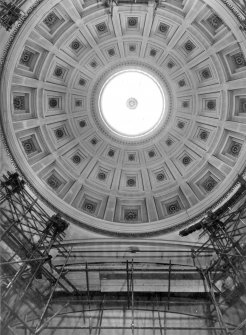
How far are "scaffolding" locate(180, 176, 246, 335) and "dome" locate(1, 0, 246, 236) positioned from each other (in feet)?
8.66

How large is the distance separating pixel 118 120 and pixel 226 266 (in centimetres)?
1368

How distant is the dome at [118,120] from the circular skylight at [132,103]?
137 mm

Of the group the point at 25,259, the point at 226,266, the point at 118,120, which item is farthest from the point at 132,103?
the point at 25,259

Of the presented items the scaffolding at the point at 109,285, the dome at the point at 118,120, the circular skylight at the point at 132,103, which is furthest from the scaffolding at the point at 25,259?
the circular skylight at the point at 132,103

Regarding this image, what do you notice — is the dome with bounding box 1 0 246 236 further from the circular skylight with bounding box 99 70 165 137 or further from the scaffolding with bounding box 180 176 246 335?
the scaffolding with bounding box 180 176 246 335

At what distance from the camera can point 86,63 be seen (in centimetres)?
2617

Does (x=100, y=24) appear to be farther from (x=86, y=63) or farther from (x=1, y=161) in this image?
(x=1, y=161)

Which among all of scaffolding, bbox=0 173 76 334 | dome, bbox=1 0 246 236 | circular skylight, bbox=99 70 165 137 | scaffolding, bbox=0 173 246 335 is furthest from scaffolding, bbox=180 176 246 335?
circular skylight, bbox=99 70 165 137

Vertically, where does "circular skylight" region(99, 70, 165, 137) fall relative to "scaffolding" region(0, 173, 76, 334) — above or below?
above

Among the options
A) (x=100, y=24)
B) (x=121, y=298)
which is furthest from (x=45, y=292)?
(x=100, y=24)

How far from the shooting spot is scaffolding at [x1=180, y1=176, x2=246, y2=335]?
17.7m

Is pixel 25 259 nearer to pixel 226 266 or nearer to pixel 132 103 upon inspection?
pixel 226 266

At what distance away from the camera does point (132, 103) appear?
3108 centimetres

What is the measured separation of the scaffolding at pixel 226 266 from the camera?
17719 millimetres
